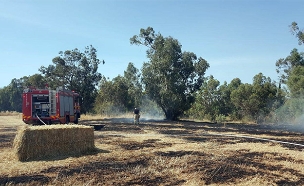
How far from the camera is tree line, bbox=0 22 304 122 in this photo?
3572cm

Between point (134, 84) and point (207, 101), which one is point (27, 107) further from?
point (207, 101)

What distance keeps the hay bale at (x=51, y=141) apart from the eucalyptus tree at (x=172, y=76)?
84.0ft

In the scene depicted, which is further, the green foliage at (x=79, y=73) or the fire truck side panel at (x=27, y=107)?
the green foliage at (x=79, y=73)

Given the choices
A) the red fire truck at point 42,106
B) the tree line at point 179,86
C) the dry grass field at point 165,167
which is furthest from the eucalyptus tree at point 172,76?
the dry grass field at point 165,167

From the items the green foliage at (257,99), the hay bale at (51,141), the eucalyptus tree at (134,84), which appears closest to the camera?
the hay bale at (51,141)

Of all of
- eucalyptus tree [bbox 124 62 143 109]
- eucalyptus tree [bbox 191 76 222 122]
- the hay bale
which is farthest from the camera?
eucalyptus tree [bbox 191 76 222 122]

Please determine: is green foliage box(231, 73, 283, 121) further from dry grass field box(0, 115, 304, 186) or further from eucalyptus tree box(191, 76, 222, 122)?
dry grass field box(0, 115, 304, 186)

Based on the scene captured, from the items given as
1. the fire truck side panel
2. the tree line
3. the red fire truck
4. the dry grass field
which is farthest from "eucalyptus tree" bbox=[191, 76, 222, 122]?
the dry grass field

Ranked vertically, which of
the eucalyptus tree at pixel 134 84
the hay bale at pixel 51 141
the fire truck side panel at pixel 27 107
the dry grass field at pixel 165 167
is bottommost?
the dry grass field at pixel 165 167

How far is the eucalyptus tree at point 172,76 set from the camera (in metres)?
37.7

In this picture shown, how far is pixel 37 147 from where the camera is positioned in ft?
36.1

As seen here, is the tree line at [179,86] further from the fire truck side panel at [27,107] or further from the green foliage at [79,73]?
the fire truck side panel at [27,107]

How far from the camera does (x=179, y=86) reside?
38000 millimetres

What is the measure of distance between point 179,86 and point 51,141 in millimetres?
27594
